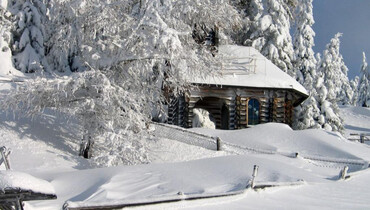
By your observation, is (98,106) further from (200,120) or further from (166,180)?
(200,120)

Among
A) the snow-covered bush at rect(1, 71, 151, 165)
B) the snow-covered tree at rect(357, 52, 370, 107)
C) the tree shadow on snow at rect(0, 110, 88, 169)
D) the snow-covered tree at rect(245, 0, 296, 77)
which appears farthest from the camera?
the snow-covered tree at rect(357, 52, 370, 107)

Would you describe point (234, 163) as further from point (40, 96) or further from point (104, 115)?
point (40, 96)

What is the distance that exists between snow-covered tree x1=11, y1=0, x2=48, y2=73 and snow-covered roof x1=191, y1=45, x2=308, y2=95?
53.2 ft

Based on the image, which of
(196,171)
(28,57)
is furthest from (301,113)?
(196,171)

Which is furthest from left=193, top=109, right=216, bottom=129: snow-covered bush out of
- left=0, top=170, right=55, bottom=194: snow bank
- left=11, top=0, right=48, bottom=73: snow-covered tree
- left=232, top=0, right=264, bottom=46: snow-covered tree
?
left=0, top=170, right=55, bottom=194: snow bank

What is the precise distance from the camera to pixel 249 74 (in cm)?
2481

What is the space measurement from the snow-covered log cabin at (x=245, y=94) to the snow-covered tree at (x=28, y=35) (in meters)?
15.2

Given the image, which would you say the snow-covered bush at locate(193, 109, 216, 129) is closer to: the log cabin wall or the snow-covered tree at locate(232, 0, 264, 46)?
the snow-covered tree at locate(232, 0, 264, 46)

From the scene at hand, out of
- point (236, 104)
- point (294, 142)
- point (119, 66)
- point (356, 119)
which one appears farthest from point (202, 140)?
point (356, 119)

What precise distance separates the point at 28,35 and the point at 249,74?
19370mm

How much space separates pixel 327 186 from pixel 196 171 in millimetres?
3203

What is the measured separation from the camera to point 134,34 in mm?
15633

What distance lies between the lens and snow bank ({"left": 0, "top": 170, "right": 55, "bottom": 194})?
4969 mm

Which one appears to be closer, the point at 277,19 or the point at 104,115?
the point at 104,115
